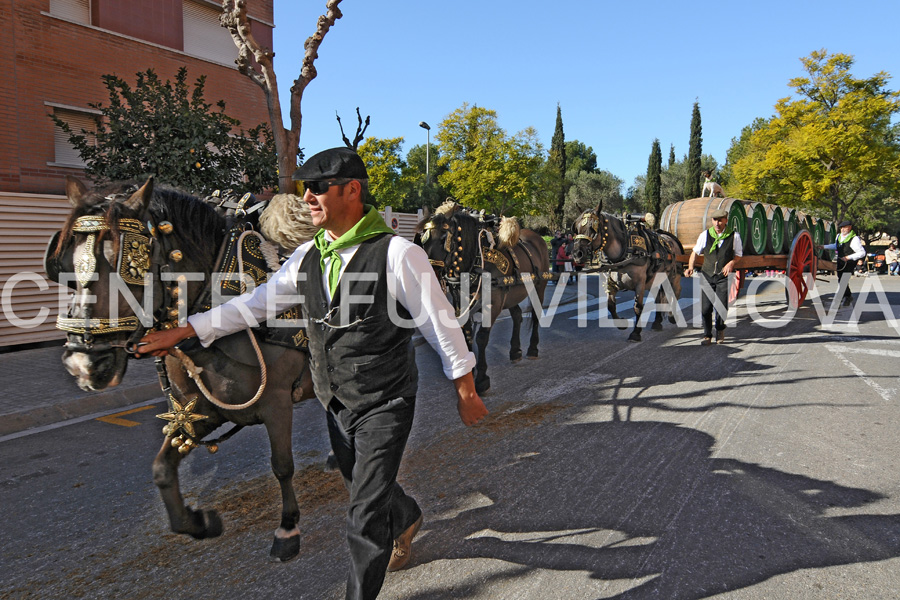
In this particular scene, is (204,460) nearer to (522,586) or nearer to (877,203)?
(522,586)

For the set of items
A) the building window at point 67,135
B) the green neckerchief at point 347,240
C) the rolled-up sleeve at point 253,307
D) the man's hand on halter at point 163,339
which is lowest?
the man's hand on halter at point 163,339

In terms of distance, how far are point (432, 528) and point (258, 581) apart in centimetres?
99

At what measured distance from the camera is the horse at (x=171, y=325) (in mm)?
2398

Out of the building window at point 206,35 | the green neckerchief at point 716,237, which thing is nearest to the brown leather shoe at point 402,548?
the green neckerchief at point 716,237

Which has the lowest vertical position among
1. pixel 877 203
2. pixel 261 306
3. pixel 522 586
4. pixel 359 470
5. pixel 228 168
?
pixel 522 586

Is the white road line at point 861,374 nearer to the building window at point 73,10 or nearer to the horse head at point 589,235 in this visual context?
the horse head at point 589,235

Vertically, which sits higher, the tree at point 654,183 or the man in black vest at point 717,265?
the tree at point 654,183

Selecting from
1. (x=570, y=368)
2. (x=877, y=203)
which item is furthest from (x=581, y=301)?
(x=877, y=203)

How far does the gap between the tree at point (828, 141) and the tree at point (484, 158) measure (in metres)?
10.8

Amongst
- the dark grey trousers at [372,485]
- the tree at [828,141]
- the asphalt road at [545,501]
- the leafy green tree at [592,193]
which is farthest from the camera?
the leafy green tree at [592,193]

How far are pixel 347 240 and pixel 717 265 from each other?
7.72 m

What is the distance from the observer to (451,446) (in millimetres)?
4621

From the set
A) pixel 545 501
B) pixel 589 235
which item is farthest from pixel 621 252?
pixel 545 501

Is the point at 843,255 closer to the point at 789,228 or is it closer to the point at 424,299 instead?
the point at 789,228
